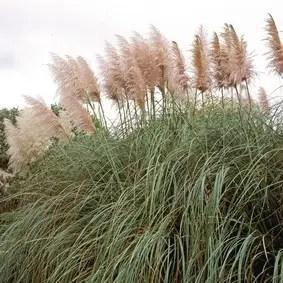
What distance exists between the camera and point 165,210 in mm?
3828

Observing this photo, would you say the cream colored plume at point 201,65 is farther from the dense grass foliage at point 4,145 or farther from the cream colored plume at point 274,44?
the dense grass foliage at point 4,145

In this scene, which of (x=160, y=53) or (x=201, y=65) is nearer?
(x=201, y=65)

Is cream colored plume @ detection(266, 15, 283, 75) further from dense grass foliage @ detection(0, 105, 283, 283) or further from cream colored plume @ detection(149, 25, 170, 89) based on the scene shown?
cream colored plume @ detection(149, 25, 170, 89)

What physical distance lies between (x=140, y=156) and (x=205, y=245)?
1.15 meters

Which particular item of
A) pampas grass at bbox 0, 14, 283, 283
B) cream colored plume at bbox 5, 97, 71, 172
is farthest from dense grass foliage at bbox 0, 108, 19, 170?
pampas grass at bbox 0, 14, 283, 283

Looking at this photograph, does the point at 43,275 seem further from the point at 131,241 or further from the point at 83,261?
the point at 131,241

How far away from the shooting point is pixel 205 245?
134 inches

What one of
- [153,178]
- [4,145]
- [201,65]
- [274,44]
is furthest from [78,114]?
[4,145]

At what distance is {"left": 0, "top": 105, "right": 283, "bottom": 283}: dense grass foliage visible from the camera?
3.43m

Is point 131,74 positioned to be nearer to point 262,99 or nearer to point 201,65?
point 201,65

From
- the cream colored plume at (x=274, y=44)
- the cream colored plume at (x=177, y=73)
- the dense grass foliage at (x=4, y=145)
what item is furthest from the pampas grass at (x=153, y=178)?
the dense grass foliage at (x=4, y=145)

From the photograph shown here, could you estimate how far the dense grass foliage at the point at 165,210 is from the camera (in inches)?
135

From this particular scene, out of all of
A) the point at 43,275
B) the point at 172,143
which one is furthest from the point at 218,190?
the point at 43,275

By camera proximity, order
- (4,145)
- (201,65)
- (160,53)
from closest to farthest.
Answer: (201,65), (160,53), (4,145)
